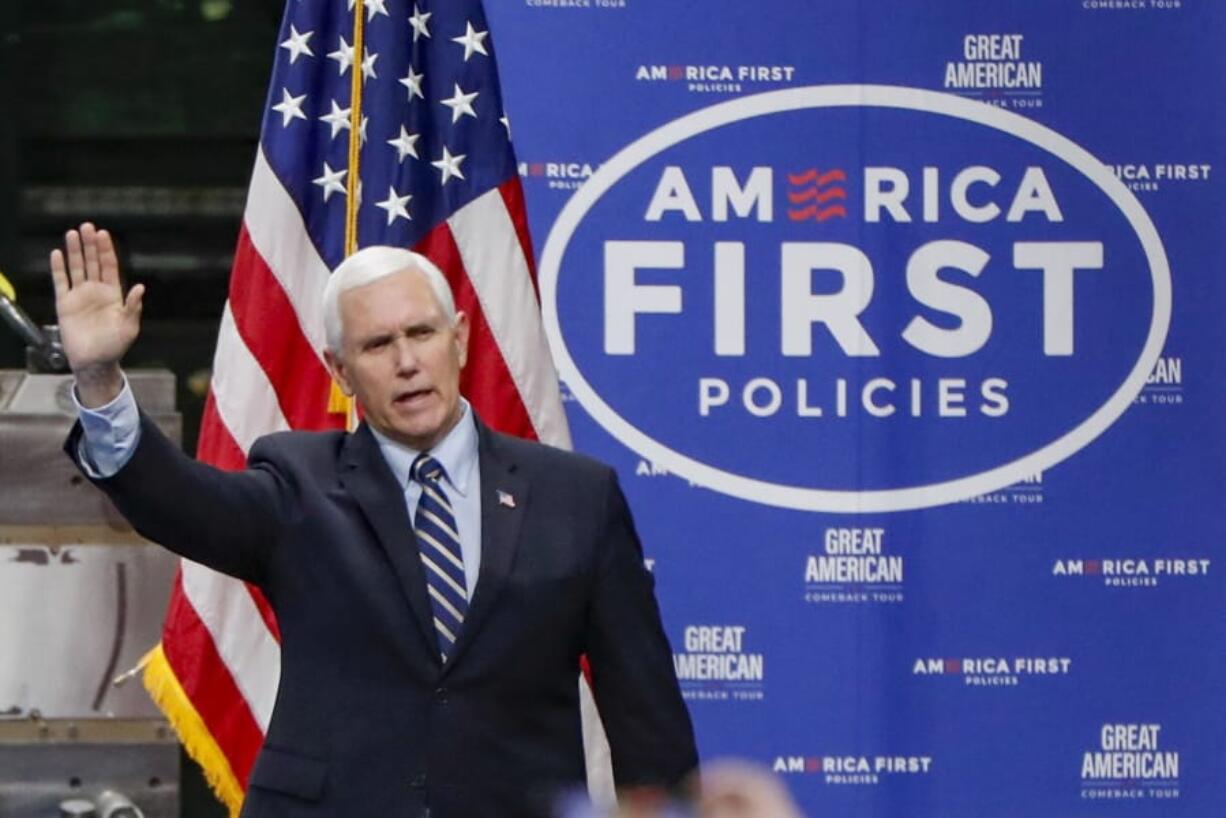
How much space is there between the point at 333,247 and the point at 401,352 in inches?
72.3

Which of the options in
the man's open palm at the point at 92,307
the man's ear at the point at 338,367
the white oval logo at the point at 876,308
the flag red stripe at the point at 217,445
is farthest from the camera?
the white oval logo at the point at 876,308

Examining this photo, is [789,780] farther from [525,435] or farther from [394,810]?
[394,810]

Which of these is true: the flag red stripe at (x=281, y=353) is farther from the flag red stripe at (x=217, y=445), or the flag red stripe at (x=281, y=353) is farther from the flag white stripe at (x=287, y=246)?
the flag red stripe at (x=217, y=445)

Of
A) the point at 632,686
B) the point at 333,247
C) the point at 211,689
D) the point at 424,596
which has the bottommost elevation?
the point at 211,689

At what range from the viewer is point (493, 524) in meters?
3.51

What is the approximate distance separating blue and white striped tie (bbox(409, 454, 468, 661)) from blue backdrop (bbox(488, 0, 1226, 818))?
7.59ft

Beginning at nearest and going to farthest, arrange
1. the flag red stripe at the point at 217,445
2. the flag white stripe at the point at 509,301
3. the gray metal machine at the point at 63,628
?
the flag red stripe at the point at 217,445, the flag white stripe at the point at 509,301, the gray metal machine at the point at 63,628

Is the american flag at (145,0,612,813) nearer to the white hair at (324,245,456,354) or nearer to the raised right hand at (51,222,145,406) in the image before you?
the white hair at (324,245,456,354)

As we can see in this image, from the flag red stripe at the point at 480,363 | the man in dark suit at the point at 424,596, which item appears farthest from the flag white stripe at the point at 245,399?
the man in dark suit at the point at 424,596

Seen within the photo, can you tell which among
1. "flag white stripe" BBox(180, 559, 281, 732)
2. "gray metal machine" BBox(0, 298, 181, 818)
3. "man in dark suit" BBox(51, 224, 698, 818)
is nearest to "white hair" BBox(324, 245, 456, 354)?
"man in dark suit" BBox(51, 224, 698, 818)

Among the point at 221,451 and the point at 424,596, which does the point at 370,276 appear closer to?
the point at 424,596

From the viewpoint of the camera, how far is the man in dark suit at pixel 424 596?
3.45 meters

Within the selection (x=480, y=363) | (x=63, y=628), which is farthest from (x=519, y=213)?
(x=63, y=628)

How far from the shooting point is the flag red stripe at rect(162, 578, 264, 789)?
523cm
